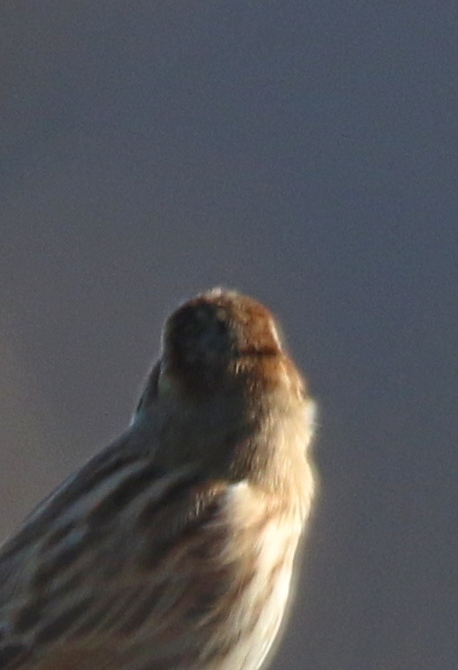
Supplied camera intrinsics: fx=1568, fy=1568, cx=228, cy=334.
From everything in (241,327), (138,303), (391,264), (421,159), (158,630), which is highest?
(421,159)

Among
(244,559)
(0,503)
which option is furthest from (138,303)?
(244,559)

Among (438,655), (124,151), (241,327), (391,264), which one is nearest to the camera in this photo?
(241,327)

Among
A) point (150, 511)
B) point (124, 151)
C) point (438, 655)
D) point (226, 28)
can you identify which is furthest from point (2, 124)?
point (150, 511)

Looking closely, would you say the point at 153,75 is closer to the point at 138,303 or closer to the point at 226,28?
the point at 226,28

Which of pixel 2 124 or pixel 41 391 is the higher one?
pixel 2 124

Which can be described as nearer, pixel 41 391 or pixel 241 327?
pixel 241 327

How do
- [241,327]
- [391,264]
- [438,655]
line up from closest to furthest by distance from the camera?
[241,327] < [438,655] < [391,264]
